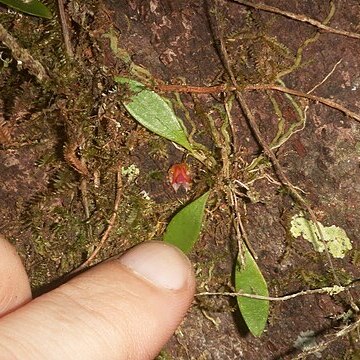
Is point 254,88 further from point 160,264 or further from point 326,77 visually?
point 160,264

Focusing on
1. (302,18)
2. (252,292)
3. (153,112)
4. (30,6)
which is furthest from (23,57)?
(252,292)

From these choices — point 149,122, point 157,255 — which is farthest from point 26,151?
point 157,255

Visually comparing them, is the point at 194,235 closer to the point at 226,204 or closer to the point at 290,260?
the point at 226,204

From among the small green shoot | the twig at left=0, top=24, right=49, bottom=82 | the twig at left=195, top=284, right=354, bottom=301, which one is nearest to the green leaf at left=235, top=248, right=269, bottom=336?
Result: the twig at left=195, top=284, right=354, bottom=301

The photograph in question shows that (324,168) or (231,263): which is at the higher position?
(324,168)

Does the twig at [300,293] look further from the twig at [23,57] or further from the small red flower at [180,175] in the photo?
the twig at [23,57]

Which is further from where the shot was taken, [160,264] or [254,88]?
[254,88]
